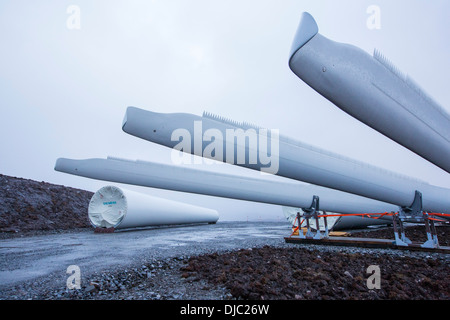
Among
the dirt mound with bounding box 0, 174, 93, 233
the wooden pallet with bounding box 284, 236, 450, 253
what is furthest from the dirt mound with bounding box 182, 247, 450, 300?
the dirt mound with bounding box 0, 174, 93, 233

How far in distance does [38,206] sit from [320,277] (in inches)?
815

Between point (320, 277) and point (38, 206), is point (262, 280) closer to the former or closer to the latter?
point (320, 277)

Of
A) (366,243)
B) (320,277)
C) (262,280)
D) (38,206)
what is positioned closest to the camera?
(262,280)

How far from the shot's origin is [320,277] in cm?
428

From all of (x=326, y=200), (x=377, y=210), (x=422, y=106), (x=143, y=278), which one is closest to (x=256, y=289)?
(x=143, y=278)

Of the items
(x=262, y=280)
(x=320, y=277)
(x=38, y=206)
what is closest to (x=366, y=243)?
(x=320, y=277)

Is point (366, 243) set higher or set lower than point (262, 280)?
lower

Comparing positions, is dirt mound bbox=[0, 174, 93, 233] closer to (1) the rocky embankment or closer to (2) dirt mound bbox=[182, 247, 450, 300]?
(1) the rocky embankment

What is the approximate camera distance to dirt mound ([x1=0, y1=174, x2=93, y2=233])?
1608 centimetres

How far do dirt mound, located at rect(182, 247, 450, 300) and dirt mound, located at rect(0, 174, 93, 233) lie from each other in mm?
15282

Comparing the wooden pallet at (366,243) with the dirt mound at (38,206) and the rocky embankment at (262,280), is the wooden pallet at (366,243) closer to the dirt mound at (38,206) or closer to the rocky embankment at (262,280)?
the rocky embankment at (262,280)

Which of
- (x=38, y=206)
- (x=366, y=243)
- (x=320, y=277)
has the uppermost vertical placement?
(x=38, y=206)

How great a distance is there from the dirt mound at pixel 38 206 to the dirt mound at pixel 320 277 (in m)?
15.3

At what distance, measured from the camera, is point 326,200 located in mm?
11695
